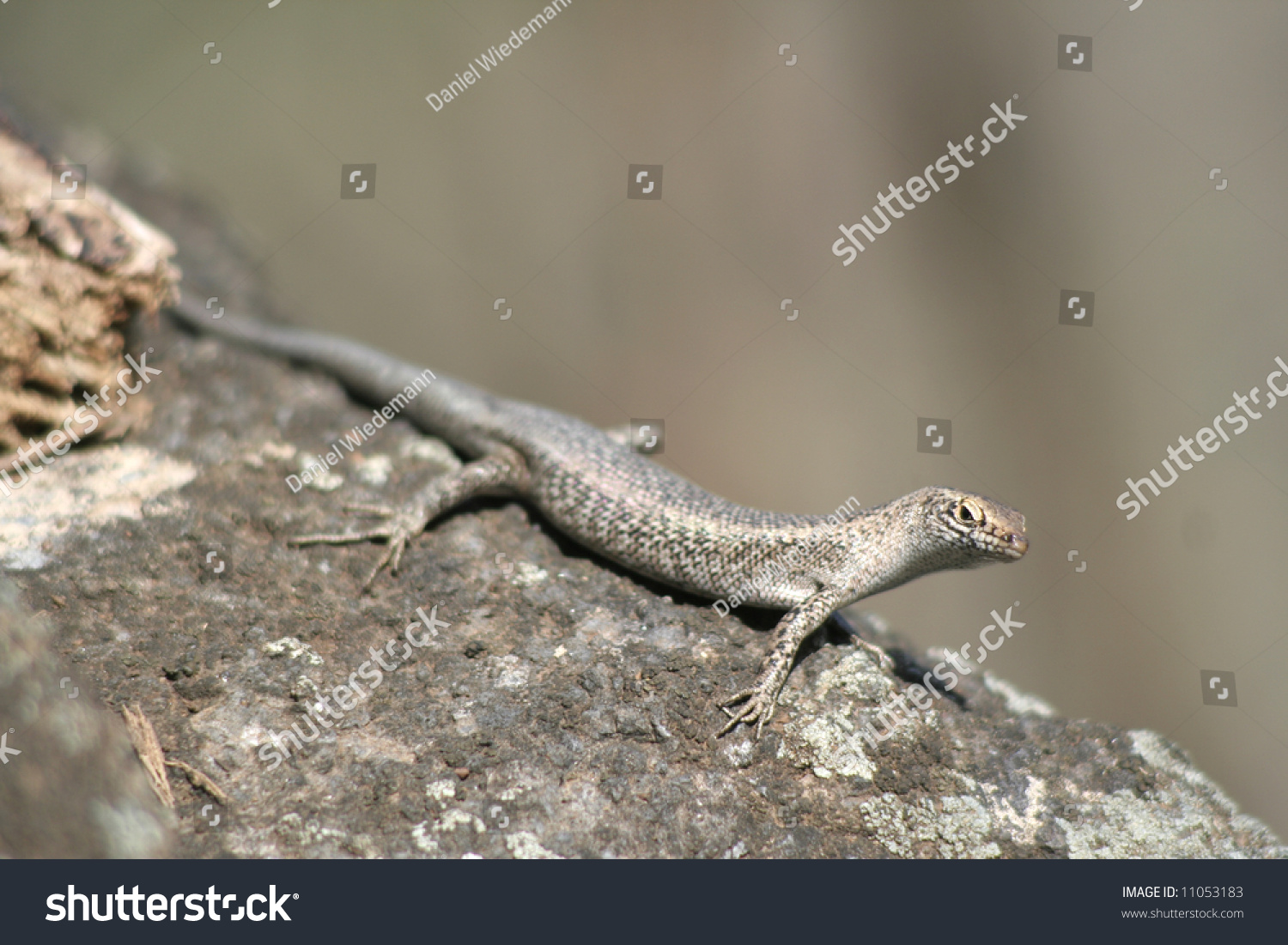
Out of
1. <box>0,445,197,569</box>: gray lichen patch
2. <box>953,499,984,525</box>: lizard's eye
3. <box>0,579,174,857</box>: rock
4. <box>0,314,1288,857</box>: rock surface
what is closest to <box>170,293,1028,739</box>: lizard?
<box>953,499,984,525</box>: lizard's eye

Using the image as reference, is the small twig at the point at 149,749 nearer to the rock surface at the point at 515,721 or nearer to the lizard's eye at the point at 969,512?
the rock surface at the point at 515,721

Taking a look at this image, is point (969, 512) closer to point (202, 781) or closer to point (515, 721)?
point (515, 721)

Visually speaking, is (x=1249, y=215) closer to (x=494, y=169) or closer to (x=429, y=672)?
(x=494, y=169)

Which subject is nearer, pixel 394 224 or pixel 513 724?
pixel 513 724

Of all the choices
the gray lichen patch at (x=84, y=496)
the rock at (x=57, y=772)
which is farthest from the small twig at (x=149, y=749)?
the gray lichen patch at (x=84, y=496)

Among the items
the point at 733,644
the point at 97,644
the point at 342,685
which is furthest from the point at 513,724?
the point at 97,644

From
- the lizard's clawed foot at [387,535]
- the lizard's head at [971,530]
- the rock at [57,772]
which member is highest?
the lizard's clawed foot at [387,535]

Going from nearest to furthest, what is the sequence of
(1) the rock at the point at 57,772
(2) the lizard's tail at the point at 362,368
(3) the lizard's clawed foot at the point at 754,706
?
(1) the rock at the point at 57,772 → (3) the lizard's clawed foot at the point at 754,706 → (2) the lizard's tail at the point at 362,368
